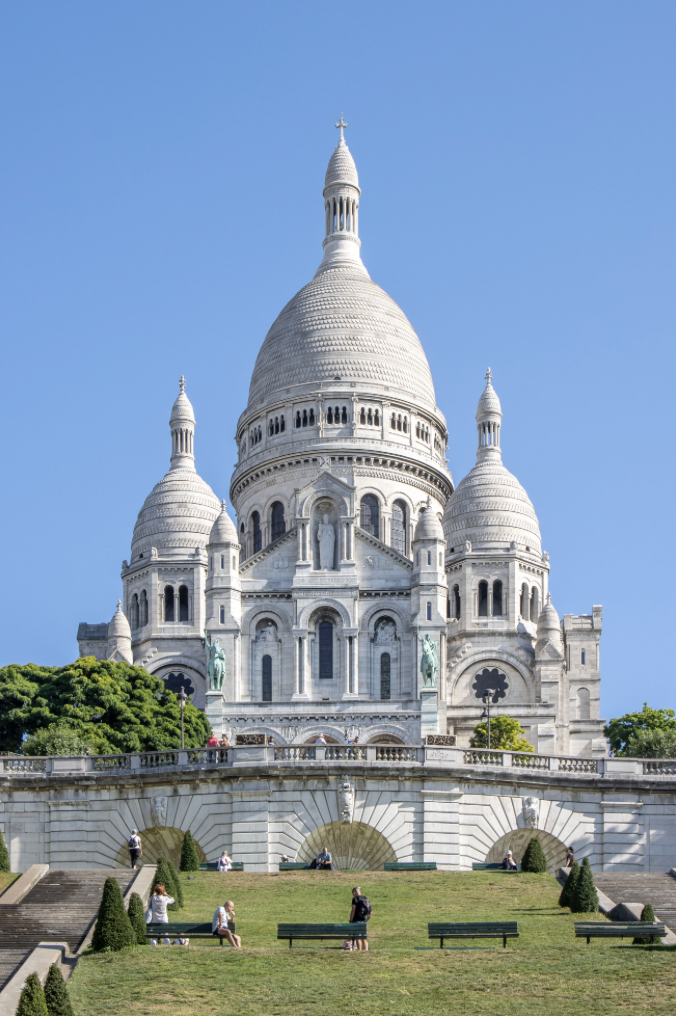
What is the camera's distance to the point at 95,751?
2697 inches

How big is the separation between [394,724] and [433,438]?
1061 inches

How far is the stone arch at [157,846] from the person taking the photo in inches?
1959

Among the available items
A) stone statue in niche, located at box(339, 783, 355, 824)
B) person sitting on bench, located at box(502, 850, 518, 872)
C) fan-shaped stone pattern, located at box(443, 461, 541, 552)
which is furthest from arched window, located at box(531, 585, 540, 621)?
person sitting on bench, located at box(502, 850, 518, 872)

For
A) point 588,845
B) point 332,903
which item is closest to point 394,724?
point 588,845

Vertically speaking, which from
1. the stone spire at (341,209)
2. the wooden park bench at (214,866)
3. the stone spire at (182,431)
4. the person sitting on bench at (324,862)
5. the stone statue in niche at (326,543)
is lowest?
the wooden park bench at (214,866)

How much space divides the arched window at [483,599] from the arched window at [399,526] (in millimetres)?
4776

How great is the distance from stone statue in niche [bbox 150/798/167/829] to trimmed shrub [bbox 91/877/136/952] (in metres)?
14.9

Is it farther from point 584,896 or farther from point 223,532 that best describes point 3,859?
point 223,532

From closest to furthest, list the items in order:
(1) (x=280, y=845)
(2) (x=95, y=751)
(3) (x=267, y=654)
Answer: (1) (x=280, y=845), (2) (x=95, y=751), (3) (x=267, y=654)

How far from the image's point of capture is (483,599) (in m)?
109

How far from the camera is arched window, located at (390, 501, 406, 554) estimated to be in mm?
109562

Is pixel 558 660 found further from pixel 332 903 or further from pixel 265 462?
pixel 332 903

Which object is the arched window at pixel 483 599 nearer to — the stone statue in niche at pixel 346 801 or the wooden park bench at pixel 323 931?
the stone statue in niche at pixel 346 801

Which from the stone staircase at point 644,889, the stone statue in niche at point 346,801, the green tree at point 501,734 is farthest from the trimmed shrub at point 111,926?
the green tree at point 501,734
